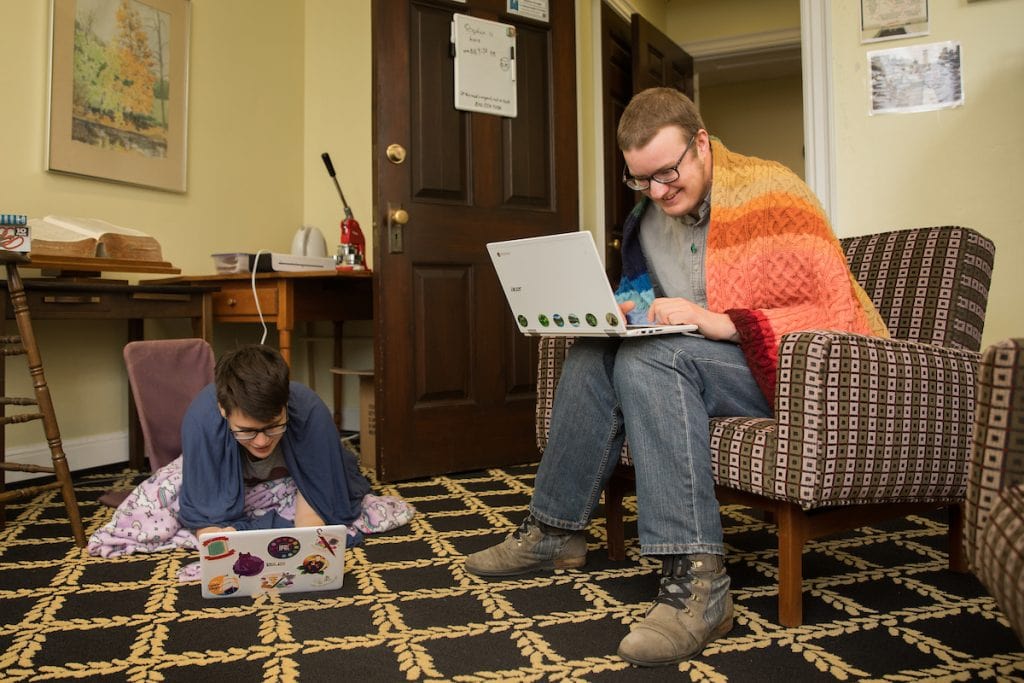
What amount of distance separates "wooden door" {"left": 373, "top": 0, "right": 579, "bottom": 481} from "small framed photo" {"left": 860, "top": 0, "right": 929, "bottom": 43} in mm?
1062

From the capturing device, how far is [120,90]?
9.53 ft

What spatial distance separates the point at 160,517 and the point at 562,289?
1.15m

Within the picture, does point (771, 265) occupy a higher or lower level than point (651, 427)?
higher

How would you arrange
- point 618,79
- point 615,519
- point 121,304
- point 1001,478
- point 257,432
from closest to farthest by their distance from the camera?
point 1001,478 < point 257,432 < point 615,519 < point 121,304 < point 618,79

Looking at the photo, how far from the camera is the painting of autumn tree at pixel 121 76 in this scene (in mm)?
2775

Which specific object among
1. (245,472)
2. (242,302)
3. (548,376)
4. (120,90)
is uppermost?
(120,90)

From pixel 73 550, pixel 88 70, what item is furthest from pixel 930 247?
pixel 88 70

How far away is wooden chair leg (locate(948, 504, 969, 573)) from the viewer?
1.65m

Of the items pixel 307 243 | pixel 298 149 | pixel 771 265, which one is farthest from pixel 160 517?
pixel 298 149

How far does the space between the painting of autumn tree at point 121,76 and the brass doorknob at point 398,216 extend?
3.47 ft

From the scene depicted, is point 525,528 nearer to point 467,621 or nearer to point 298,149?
point 467,621

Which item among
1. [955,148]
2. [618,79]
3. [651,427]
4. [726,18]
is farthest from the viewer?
[726,18]

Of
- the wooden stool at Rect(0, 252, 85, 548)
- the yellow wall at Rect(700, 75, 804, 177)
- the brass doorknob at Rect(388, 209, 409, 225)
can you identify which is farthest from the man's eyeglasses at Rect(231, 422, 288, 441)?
the yellow wall at Rect(700, 75, 804, 177)

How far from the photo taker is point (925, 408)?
1416 mm
